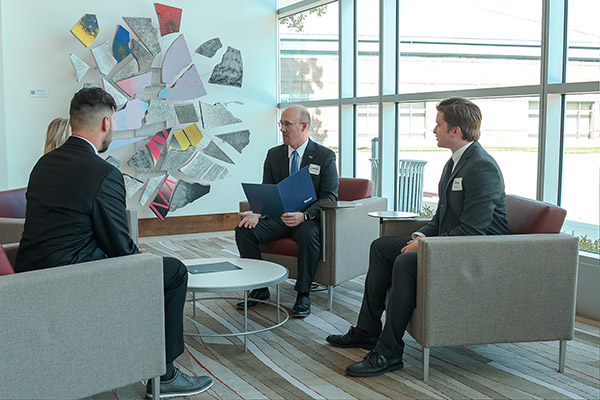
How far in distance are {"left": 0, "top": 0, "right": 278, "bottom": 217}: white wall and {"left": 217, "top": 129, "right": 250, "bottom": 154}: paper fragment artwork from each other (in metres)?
0.08

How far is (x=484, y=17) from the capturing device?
464cm

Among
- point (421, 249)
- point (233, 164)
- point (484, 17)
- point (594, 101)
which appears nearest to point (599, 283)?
point (594, 101)

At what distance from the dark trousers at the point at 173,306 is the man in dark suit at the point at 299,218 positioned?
1249mm

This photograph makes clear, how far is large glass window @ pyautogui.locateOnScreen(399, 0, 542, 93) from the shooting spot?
4254 millimetres

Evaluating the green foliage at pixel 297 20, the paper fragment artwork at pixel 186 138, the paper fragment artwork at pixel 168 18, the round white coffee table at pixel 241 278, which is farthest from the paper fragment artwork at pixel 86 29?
the round white coffee table at pixel 241 278

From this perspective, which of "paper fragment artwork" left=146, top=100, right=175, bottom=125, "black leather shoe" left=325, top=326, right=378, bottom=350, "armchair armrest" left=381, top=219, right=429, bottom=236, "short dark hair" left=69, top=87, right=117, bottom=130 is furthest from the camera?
"paper fragment artwork" left=146, top=100, right=175, bottom=125

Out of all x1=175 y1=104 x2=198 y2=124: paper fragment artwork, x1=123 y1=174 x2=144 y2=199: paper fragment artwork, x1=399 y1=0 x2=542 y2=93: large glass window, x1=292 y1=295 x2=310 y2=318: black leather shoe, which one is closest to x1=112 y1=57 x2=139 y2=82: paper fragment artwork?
x1=175 y1=104 x2=198 y2=124: paper fragment artwork

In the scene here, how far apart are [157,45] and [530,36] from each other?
382 cm

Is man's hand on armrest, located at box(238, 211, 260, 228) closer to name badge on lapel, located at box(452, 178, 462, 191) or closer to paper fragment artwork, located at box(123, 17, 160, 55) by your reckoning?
name badge on lapel, located at box(452, 178, 462, 191)

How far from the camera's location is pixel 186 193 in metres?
6.72

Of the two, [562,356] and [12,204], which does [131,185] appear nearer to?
[12,204]

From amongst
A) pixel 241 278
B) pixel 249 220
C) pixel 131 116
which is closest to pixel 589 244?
pixel 249 220

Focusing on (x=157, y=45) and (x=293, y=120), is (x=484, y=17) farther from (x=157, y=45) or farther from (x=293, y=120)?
(x=157, y=45)

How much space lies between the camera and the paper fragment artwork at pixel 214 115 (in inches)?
263
